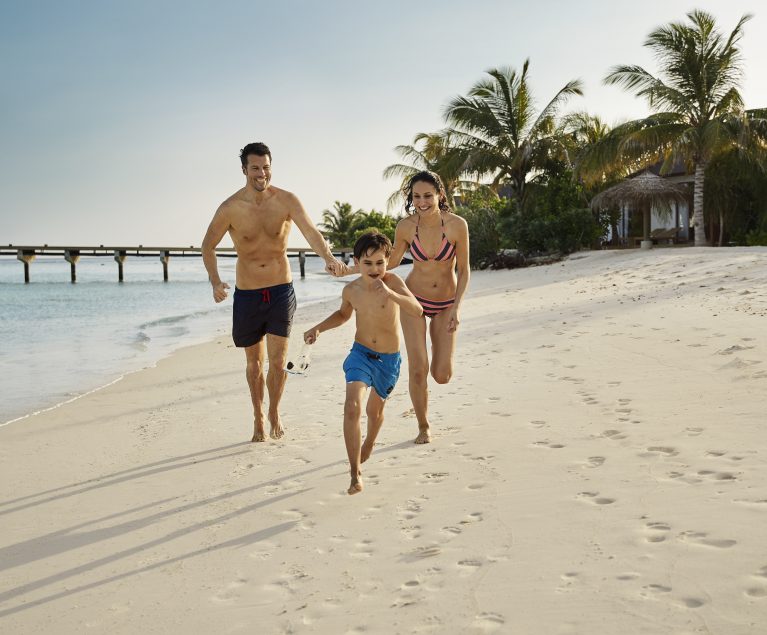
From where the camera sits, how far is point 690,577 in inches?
107

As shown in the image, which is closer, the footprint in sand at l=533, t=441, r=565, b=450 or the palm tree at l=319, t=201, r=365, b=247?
the footprint in sand at l=533, t=441, r=565, b=450

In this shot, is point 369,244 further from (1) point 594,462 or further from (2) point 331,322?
(1) point 594,462

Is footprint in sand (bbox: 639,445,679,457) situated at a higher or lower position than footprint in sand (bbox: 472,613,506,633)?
higher

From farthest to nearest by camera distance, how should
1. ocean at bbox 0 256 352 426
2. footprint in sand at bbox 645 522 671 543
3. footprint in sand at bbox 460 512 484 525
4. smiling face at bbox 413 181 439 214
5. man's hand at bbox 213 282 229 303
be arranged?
1. ocean at bbox 0 256 352 426
2. man's hand at bbox 213 282 229 303
3. smiling face at bbox 413 181 439 214
4. footprint in sand at bbox 460 512 484 525
5. footprint in sand at bbox 645 522 671 543

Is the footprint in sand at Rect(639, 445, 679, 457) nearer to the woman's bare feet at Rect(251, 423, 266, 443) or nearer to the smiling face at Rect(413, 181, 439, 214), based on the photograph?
the smiling face at Rect(413, 181, 439, 214)

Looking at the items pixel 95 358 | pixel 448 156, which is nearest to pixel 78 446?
pixel 95 358

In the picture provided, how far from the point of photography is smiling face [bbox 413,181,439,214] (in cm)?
512

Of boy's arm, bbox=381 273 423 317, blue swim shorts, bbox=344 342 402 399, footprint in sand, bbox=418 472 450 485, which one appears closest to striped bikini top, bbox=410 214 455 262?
boy's arm, bbox=381 273 423 317

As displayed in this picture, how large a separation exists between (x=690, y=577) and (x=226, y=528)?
227cm

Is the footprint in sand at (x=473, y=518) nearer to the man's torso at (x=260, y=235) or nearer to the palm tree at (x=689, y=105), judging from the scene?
the man's torso at (x=260, y=235)

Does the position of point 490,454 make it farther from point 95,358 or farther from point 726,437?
point 95,358

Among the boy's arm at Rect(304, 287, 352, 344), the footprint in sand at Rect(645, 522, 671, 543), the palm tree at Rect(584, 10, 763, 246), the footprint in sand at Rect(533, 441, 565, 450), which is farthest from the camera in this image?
the palm tree at Rect(584, 10, 763, 246)

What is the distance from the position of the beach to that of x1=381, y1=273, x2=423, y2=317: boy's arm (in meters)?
1.02

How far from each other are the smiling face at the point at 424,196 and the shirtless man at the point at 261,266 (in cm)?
78
